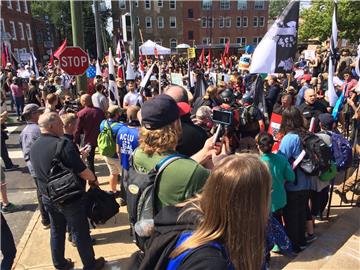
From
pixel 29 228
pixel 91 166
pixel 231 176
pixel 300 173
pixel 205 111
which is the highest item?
pixel 231 176

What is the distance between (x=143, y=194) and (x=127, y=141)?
6.97 ft

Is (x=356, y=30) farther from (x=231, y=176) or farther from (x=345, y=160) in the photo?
(x=231, y=176)

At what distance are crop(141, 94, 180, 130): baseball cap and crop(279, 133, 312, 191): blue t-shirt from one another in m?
2.03

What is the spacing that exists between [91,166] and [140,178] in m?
4.26

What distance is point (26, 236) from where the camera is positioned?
15.6ft

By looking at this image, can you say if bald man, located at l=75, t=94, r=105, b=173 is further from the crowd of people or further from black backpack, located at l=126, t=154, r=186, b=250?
black backpack, located at l=126, t=154, r=186, b=250

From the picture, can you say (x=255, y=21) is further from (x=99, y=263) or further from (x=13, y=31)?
(x=99, y=263)

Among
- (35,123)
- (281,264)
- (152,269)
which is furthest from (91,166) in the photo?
(152,269)

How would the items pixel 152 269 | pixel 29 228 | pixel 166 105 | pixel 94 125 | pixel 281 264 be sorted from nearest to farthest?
1. pixel 152 269
2. pixel 166 105
3. pixel 281 264
4. pixel 29 228
5. pixel 94 125

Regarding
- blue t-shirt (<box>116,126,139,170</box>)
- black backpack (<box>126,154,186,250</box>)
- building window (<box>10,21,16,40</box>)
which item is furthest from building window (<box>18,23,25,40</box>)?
black backpack (<box>126,154,186,250</box>)

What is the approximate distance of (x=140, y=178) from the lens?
2416 millimetres

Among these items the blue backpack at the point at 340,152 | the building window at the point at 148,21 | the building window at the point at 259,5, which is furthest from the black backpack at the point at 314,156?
the building window at the point at 259,5

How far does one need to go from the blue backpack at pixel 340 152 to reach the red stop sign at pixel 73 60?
18.0 feet

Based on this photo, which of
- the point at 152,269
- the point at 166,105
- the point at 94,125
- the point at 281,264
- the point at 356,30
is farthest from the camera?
the point at 356,30
